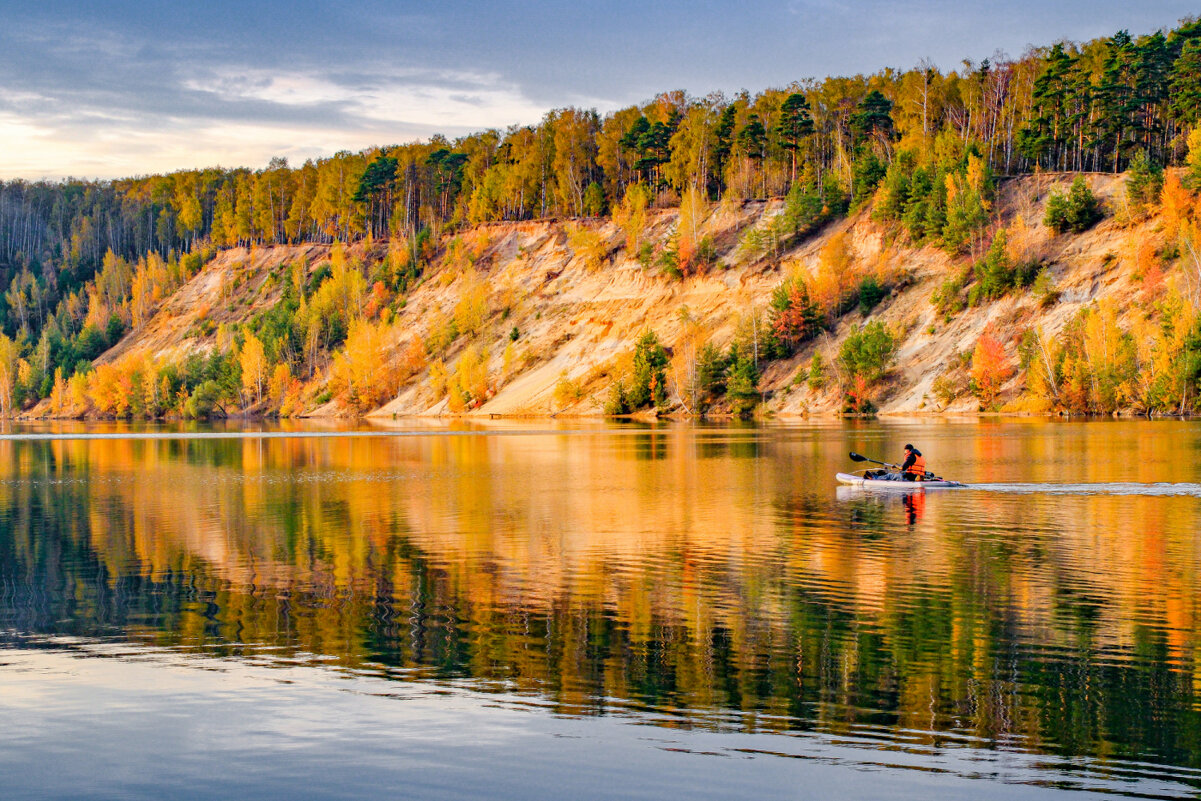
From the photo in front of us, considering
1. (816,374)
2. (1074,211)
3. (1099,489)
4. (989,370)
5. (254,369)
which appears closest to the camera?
(1099,489)

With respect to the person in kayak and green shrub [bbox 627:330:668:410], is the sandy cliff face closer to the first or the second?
green shrub [bbox 627:330:668:410]

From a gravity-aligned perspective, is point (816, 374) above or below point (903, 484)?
above

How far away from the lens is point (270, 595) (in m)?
21.6

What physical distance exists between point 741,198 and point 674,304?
22288 mm

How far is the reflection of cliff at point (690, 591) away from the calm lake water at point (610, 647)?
0.09 m

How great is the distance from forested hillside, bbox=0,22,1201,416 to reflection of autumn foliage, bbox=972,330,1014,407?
2288 millimetres

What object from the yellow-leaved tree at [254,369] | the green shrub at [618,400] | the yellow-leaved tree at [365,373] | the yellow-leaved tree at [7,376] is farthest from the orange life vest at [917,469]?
the yellow-leaved tree at [7,376]

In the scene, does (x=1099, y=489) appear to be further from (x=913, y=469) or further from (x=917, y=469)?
(x=913, y=469)

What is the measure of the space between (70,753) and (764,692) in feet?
27.4

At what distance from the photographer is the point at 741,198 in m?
144

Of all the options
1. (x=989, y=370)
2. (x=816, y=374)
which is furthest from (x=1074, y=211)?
(x=816, y=374)

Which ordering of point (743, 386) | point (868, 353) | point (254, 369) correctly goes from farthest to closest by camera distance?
point (254, 369) → point (743, 386) → point (868, 353)

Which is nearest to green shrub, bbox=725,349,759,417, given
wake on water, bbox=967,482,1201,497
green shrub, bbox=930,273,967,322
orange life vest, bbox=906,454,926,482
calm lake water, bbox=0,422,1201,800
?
green shrub, bbox=930,273,967,322

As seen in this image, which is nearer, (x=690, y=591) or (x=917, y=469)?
(x=690, y=591)
